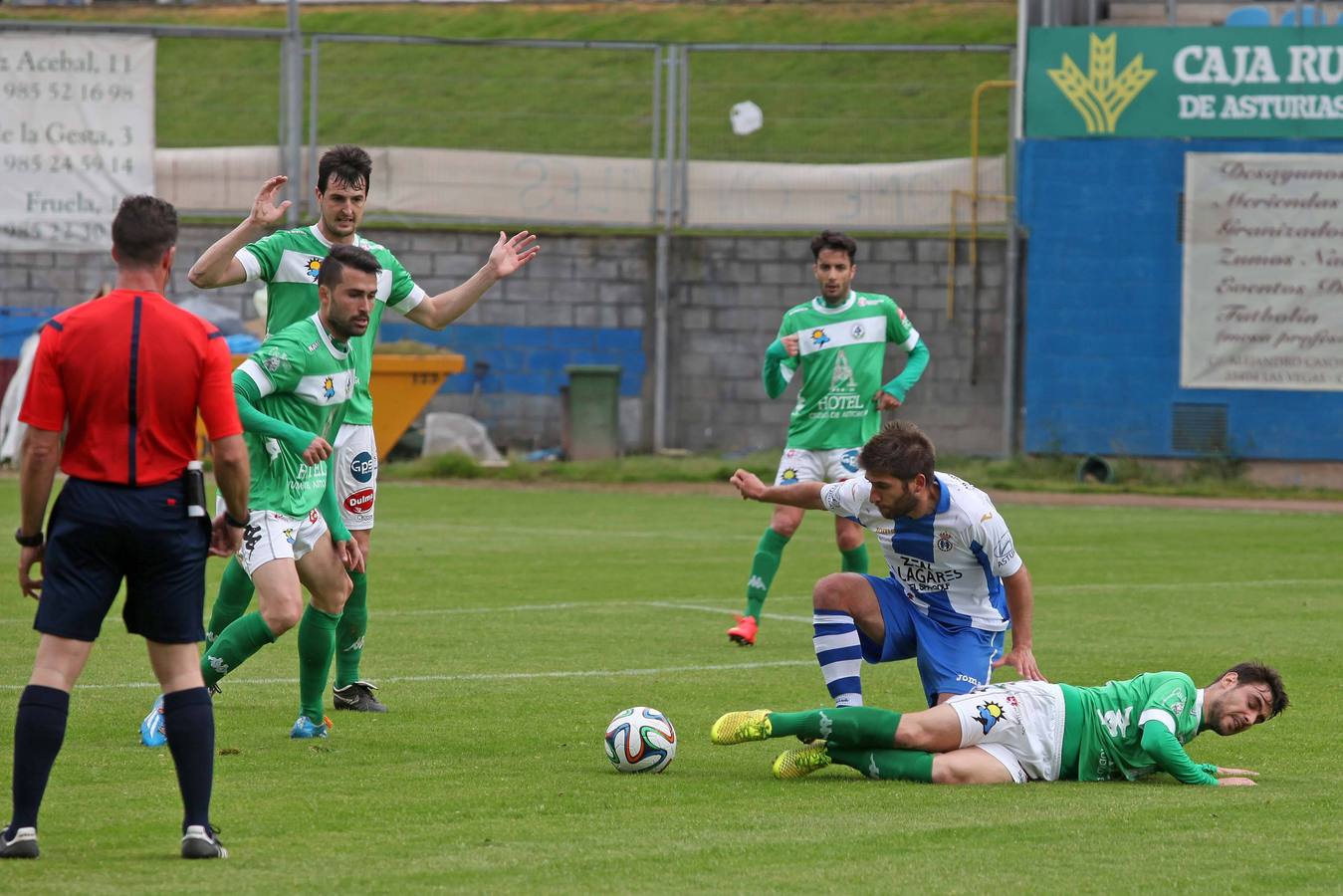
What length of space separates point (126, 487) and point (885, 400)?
7324 mm

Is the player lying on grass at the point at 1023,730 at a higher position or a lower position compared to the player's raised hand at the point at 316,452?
lower

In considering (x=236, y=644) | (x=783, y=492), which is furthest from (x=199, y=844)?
(x=783, y=492)

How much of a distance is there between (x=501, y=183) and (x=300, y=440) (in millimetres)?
18307

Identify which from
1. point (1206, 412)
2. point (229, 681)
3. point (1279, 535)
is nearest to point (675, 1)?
point (1206, 412)

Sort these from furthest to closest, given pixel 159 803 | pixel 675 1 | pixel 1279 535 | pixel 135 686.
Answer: pixel 675 1 < pixel 1279 535 < pixel 135 686 < pixel 159 803

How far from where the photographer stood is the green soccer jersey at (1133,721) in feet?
23.3

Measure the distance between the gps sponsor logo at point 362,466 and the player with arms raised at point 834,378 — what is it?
3745 millimetres

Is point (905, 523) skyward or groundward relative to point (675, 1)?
groundward

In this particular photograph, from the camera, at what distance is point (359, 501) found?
8.78 meters

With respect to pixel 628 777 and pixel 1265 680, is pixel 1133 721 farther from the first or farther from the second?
pixel 628 777

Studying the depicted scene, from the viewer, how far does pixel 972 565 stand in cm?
785

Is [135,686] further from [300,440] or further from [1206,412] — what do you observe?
[1206,412]

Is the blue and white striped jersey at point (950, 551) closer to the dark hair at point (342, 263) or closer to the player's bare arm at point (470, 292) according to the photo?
the player's bare arm at point (470, 292)

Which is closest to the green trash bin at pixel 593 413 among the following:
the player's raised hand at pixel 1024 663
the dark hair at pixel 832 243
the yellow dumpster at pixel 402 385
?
the yellow dumpster at pixel 402 385
